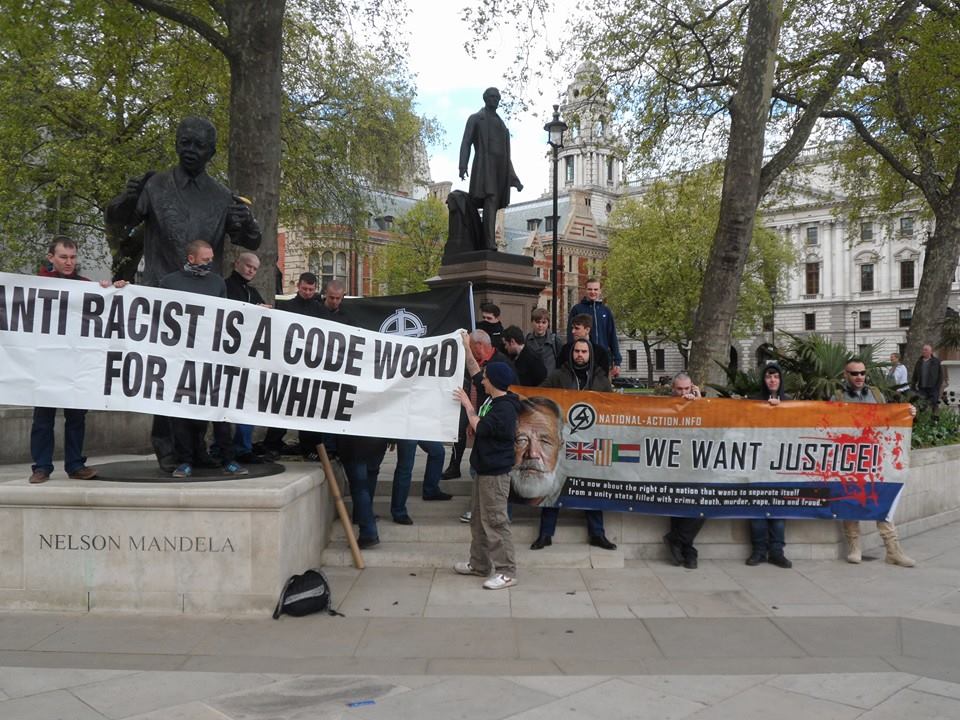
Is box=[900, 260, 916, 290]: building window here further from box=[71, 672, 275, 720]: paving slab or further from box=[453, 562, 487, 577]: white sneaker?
box=[71, 672, 275, 720]: paving slab

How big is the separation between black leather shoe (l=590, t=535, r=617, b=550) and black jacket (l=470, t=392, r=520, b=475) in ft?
5.01

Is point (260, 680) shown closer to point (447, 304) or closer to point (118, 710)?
point (118, 710)

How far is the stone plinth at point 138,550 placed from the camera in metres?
5.94

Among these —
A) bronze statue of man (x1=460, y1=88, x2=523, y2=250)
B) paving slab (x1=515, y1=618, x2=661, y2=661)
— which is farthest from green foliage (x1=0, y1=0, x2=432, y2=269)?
paving slab (x1=515, y1=618, x2=661, y2=661)

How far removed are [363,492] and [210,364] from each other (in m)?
1.88

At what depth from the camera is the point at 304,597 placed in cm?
601

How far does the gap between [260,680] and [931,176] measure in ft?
62.4

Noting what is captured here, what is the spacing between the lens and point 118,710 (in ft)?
13.9

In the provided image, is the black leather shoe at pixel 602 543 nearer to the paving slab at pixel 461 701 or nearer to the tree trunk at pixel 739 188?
the paving slab at pixel 461 701

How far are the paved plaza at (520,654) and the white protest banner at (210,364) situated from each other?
1.51 m

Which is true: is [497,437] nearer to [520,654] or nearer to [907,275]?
[520,654]

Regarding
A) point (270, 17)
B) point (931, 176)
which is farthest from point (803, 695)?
point (931, 176)

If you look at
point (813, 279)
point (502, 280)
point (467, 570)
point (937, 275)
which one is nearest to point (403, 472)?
point (467, 570)

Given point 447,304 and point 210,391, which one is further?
point 447,304
